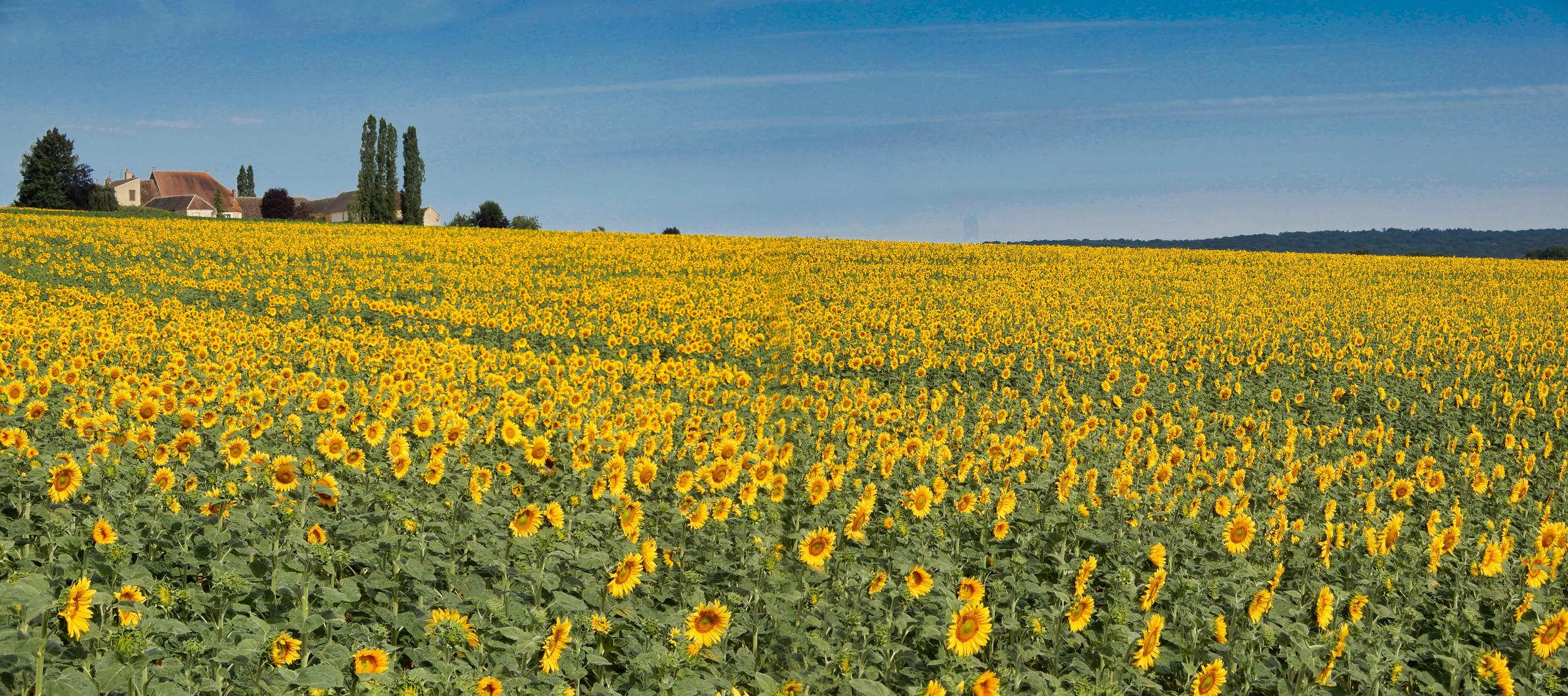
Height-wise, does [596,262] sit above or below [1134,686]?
above

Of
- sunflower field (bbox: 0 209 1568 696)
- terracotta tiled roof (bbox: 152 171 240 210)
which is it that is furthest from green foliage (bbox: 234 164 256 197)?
sunflower field (bbox: 0 209 1568 696)

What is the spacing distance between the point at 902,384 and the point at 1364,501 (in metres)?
6.35

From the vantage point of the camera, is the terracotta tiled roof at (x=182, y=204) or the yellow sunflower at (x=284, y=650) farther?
the terracotta tiled roof at (x=182, y=204)

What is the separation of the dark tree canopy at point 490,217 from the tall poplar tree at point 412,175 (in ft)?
17.6

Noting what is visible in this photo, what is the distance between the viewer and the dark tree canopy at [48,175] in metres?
76.3

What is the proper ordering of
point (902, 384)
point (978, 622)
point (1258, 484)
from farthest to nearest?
point (902, 384)
point (1258, 484)
point (978, 622)

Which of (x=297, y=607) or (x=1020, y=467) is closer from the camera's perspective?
(x=297, y=607)

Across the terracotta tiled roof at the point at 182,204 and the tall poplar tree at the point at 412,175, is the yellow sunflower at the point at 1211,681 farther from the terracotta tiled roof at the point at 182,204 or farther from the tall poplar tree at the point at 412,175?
the terracotta tiled roof at the point at 182,204

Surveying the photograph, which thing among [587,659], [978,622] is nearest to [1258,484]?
[978,622]

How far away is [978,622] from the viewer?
3.82 m

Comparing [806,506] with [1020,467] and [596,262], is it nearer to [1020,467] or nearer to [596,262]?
[1020,467]

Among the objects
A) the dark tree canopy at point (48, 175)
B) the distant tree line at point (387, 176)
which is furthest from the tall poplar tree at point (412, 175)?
the dark tree canopy at point (48, 175)

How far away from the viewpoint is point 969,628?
3.81m

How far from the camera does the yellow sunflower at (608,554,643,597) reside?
Answer: 3.95 m
